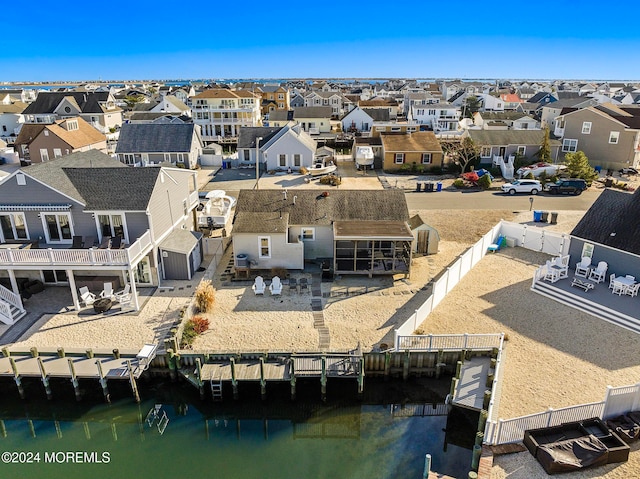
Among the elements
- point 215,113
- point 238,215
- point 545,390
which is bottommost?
point 545,390

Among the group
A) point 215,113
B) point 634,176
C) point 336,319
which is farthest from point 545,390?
point 215,113

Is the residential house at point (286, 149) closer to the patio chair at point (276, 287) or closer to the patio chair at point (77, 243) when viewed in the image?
the patio chair at point (77, 243)

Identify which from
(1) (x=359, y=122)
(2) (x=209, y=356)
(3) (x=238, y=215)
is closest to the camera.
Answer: (2) (x=209, y=356)

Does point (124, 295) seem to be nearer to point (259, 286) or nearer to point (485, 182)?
point (259, 286)

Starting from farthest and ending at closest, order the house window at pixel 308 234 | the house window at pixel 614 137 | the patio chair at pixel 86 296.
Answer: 1. the house window at pixel 614 137
2. the house window at pixel 308 234
3. the patio chair at pixel 86 296

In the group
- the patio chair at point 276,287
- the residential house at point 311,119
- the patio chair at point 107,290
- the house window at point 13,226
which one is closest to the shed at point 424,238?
the patio chair at point 276,287

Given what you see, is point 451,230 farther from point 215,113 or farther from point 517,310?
point 215,113
